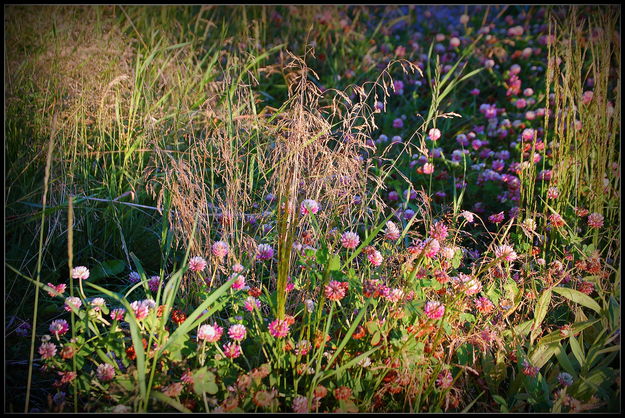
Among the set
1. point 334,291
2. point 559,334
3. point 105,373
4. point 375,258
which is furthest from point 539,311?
point 105,373

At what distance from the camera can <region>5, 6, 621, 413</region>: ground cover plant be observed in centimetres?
137

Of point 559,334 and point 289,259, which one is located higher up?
point 289,259

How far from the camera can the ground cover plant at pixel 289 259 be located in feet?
4.49

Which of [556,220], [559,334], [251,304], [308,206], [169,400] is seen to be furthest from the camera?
[556,220]

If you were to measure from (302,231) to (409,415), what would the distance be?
763mm

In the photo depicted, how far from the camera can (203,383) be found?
1.25 m

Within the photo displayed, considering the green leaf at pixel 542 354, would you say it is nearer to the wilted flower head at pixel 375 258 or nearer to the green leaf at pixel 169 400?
the wilted flower head at pixel 375 258

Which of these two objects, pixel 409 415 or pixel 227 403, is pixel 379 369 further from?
pixel 227 403

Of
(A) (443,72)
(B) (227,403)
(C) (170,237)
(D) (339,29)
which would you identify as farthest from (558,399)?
(D) (339,29)

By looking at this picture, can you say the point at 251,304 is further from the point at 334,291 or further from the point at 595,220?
the point at 595,220

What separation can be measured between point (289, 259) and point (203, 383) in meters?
0.40

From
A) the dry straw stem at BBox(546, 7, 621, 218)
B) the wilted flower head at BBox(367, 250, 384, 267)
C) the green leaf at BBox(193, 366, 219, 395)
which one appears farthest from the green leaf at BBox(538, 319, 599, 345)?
the green leaf at BBox(193, 366, 219, 395)

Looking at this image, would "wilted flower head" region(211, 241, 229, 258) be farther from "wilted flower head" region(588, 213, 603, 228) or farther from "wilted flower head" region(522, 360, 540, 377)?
"wilted flower head" region(588, 213, 603, 228)

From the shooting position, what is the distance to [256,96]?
10.5ft
